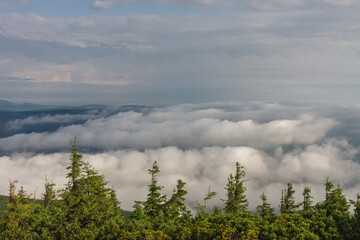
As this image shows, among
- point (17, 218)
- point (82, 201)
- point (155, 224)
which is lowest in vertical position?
point (17, 218)

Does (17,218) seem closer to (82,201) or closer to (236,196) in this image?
(82,201)

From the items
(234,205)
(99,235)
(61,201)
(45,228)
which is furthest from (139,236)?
(234,205)

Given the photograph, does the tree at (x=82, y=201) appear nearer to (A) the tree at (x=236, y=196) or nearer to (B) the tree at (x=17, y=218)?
(B) the tree at (x=17, y=218)

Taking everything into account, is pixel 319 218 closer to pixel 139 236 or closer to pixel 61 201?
pixel 139 236

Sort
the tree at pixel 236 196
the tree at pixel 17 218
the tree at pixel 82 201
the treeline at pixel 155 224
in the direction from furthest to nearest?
the tree at pixel 236 196
the tree at pixel 82 201
the tree at pixel 17 218
the treeline at pixel 155 224

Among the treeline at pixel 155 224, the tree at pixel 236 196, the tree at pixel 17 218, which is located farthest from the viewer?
the tree at pixel 236 196

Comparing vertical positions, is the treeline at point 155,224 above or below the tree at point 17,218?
above

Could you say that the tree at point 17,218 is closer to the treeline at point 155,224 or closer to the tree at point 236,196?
the treeline at point 155,224

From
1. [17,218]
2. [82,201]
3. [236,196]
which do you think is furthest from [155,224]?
[236,196]

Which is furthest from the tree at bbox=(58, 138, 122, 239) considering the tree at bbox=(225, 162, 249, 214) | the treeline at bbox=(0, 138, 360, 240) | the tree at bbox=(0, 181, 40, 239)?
the tree at bbox=(225, 162, 249, 214)

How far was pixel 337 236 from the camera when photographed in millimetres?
20703

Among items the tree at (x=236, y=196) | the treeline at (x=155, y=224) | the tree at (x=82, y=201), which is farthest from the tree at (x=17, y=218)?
the tree at (x=236, y=196)

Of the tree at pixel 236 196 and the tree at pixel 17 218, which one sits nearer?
the tree at pixel 17 218

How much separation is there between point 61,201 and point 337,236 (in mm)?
32791
